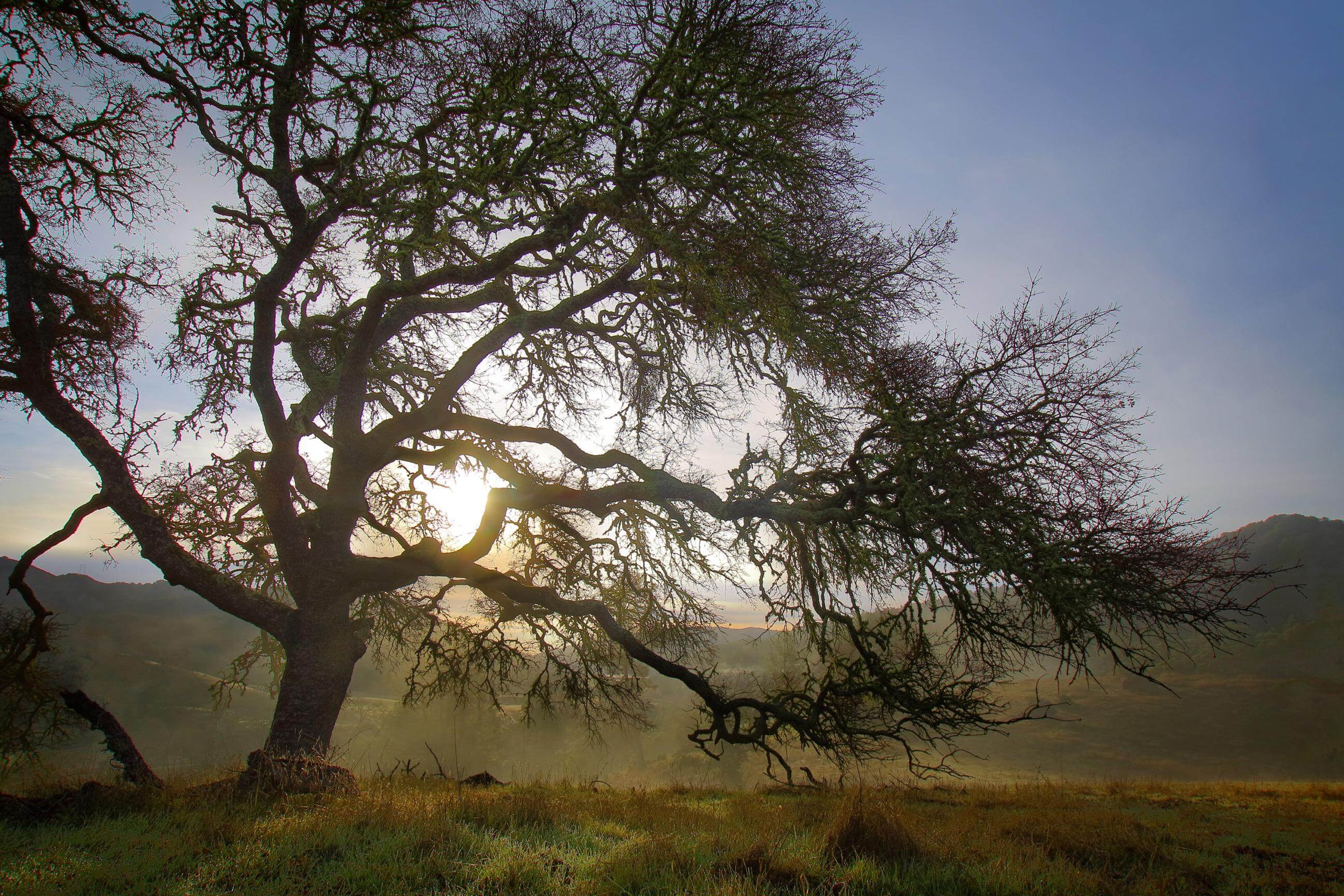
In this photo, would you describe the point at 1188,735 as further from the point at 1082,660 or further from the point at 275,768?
the point at 275,768

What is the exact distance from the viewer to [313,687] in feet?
23.4

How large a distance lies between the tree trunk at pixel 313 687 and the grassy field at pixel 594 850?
1131 millimetres

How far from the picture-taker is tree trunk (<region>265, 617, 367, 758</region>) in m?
6.84

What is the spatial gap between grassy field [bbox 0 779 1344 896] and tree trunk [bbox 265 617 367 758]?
113 centimetres

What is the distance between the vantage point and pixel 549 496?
793cm

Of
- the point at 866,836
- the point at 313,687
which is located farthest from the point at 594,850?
the point at 313,687

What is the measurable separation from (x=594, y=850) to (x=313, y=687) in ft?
15.1

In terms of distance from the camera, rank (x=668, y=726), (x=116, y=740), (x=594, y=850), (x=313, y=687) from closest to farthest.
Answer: (x=594, y=850) < (x=116, y=740) < (x=313, y=687) < (x=668, y=726)

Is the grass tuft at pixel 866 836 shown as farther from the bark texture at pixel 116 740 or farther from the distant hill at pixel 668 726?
the distant hill at pixel 668 726

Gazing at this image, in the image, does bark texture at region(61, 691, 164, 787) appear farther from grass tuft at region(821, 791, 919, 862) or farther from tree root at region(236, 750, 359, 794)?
grass tuft at region(821, 791, 919, 862)

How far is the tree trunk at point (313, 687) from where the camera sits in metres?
6.84

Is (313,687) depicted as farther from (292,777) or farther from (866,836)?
(866,836)

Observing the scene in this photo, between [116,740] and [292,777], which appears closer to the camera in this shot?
[292,777]

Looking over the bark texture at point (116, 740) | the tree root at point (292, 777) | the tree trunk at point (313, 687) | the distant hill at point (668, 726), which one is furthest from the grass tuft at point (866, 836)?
the distant hill at point (668, 726)
